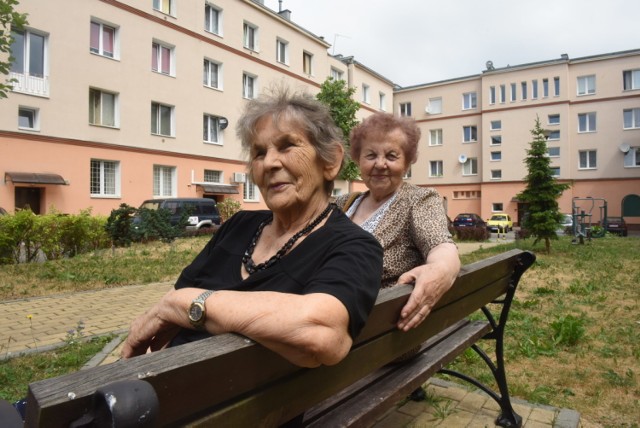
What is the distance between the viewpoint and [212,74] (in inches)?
1043

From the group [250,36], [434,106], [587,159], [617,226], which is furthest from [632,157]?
[250,36]

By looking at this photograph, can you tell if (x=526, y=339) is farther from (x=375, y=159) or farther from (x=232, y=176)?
(x=232, y=176)

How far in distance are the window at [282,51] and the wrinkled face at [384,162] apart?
29.4m

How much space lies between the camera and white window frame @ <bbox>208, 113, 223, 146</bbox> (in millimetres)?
25844

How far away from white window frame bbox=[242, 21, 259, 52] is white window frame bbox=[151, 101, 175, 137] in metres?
6.84

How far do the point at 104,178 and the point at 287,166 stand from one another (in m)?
21.5

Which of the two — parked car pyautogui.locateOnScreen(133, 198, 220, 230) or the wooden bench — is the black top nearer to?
the wooden bench

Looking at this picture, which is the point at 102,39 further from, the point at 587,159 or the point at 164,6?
the point at 587,159

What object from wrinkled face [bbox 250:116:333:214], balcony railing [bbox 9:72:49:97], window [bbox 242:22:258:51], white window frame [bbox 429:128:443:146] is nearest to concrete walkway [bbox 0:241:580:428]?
wrinkled face [bbox 250:116:333:214]

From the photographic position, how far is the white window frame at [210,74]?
26.0m

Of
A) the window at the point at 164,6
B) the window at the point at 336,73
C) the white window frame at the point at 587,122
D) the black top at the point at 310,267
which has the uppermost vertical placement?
the window at the point at 336,73

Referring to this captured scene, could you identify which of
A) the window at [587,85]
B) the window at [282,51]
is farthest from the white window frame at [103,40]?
the window at [587,85]

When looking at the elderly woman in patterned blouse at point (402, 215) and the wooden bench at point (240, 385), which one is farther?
the elderly woman in patterned blouse at point (402, 215)

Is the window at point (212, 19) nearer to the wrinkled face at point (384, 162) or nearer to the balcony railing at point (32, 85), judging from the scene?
the balcony railing at point (32, 85)
